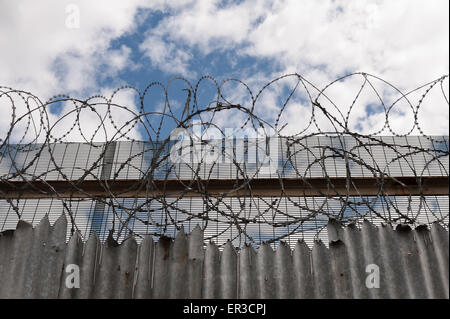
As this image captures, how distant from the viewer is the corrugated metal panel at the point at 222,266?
2.66m

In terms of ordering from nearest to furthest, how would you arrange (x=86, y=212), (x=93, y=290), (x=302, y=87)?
(x=93, y=290) < (x=302, y=87) < (x=86, y=212)

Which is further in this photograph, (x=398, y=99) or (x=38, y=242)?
(x=398, y=99)

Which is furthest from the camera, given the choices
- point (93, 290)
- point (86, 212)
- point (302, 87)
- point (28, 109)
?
point (86, 212)

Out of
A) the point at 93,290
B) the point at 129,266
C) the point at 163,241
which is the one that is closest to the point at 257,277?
the point at 163,241

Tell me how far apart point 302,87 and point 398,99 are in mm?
828

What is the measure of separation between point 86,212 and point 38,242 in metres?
1.58

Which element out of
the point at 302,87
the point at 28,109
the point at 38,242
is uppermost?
the point at 302,87

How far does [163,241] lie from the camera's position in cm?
286

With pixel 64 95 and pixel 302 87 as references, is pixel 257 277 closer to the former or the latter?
pixel 302 87

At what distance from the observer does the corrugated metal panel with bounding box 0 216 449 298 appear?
2662 millimetres

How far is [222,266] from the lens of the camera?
2795mm

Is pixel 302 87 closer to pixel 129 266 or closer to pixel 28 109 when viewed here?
pixel 129 266
